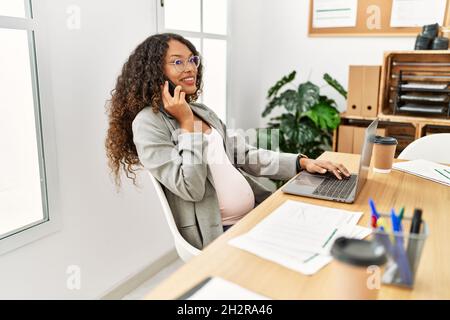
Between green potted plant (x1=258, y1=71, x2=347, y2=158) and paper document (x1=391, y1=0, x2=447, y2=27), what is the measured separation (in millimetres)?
599

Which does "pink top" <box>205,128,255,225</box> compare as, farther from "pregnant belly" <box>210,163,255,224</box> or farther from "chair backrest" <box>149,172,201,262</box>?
"chair backrest" <box>149,172,201,262</box>

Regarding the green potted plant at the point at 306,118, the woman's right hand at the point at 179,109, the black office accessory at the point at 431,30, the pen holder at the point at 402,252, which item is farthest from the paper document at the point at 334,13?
the pen holder at the point at 402,252

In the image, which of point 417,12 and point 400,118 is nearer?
point 400,118

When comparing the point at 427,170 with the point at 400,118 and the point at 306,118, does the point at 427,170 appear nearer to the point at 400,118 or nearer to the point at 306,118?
the point at 400,118

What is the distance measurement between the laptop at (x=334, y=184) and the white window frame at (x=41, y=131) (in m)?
0.93

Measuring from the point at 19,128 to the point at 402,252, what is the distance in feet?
4.55

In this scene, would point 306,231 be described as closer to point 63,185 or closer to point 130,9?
point 63,185

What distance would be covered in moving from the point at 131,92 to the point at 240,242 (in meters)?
0.76

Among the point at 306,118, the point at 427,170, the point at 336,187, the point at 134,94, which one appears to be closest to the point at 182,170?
the point at 134,94

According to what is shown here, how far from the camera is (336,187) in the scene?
1346mm

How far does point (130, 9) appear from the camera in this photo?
6.33ft

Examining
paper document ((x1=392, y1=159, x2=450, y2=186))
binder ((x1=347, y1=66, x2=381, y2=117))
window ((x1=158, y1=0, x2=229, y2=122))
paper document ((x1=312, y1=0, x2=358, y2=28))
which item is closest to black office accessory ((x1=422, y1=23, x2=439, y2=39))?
binder ((x1=347, y1=66, x2=381, y2=117))

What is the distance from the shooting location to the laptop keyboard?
1.27m

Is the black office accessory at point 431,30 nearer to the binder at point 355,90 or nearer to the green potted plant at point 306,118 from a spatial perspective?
the binder at point 355,90
